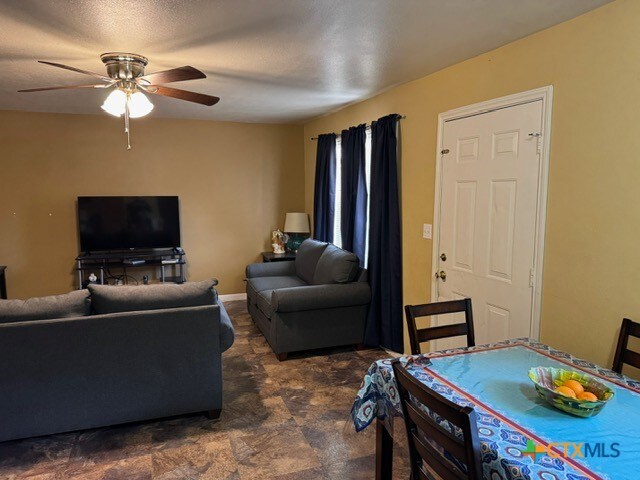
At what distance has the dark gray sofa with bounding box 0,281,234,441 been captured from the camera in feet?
8.42

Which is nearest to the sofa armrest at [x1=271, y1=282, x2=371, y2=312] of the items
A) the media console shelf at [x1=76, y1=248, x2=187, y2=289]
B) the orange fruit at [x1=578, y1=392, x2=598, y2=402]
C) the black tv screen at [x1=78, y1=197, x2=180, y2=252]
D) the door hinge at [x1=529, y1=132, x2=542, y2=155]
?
the door hinge at [x1=529, y1=132, x2=542, y2=155]

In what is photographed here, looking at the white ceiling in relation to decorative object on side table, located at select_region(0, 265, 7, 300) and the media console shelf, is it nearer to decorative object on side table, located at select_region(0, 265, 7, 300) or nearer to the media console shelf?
the media console shelf

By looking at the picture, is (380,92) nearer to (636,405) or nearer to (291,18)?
(291,18)

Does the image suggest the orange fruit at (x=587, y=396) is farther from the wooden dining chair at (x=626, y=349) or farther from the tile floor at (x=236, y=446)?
the tile floor at (x=236, y=446)

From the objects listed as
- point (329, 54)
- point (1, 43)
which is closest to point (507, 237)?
point (329, 54)

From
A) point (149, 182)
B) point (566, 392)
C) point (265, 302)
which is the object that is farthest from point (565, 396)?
point (149, 182)

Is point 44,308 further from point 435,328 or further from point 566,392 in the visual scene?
point 566,392

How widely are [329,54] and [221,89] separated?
58.1 inches

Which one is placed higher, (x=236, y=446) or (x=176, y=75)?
(x=176, y=75)

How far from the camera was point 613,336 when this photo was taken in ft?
7.31

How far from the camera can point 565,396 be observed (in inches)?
60.2

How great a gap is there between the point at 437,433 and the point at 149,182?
5.36 m

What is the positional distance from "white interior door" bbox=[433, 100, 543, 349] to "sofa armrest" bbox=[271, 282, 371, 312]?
0.85 meters

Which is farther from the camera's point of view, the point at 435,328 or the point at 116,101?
the point at 116,101
